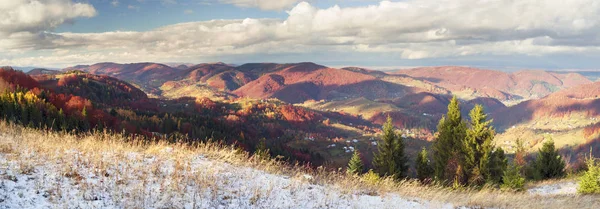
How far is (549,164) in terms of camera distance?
5141 cm

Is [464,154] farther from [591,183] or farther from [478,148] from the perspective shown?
[591,183]

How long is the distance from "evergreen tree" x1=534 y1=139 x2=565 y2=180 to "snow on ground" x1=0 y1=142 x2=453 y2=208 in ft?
166

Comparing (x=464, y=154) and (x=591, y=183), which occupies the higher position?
(x=591, y=183)

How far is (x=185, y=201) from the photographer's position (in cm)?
955

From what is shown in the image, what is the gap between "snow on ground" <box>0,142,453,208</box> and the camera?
8992mm

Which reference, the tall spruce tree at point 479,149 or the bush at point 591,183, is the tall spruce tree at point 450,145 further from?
Result: the bush at point 591,183

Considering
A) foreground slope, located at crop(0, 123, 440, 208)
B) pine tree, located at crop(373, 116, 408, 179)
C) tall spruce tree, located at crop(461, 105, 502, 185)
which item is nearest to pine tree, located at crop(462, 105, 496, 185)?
tall spruce tree, located at crop(461, 105, 502, 185)

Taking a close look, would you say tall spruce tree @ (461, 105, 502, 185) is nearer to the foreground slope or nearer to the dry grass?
the dry grass

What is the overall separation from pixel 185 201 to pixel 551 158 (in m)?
59.2

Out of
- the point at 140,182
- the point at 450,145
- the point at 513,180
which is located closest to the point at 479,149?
the point at 450,145

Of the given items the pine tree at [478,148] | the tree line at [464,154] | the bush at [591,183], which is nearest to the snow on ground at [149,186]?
the bush at [591,183]

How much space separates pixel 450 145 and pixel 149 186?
38.6m

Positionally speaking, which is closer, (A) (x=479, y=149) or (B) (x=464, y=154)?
(A) (x=479, y=149)

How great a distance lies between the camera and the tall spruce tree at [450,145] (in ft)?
129
